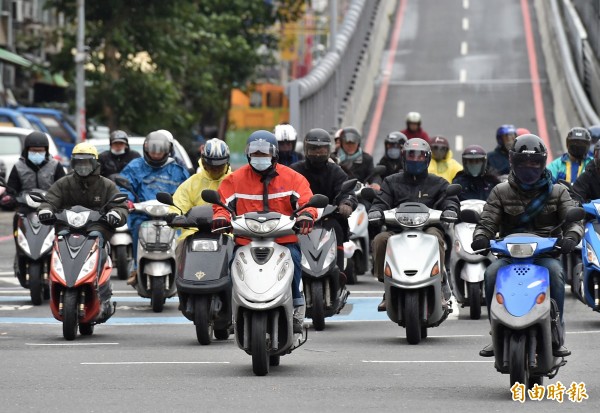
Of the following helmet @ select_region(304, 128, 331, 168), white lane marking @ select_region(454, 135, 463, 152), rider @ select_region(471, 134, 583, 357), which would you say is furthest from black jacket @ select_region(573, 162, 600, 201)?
white lane marking @ select_region(454, 135, 463, 152)

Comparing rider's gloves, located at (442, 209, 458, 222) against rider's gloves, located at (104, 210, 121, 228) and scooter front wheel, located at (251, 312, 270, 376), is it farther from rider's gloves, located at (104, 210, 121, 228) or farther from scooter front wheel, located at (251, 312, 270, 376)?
scooter front wheel, located at (251, 312, 270, 376)

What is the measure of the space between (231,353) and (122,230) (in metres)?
8.03

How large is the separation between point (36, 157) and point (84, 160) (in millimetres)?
2760

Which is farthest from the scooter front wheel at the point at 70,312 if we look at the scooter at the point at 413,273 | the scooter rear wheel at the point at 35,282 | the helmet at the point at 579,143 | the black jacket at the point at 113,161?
the black jacket at the point at 113,161

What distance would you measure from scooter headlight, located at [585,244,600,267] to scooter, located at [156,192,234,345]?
131 inches

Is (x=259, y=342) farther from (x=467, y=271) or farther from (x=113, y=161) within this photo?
(x=113, y=161)

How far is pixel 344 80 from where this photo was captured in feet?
153

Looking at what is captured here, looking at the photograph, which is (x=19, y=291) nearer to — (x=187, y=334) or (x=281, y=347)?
(x=187, y=334)

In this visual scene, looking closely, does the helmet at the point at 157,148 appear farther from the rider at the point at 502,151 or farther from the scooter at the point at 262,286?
the scooter at the point at 262,286

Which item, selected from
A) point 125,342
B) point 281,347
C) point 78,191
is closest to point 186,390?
point 281,347

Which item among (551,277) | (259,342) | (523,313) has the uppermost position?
(551,277)

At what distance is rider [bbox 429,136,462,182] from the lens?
21484mm

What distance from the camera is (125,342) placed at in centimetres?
1559

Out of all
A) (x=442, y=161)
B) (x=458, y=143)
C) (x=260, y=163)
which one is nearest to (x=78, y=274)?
(x=260, y=163)
